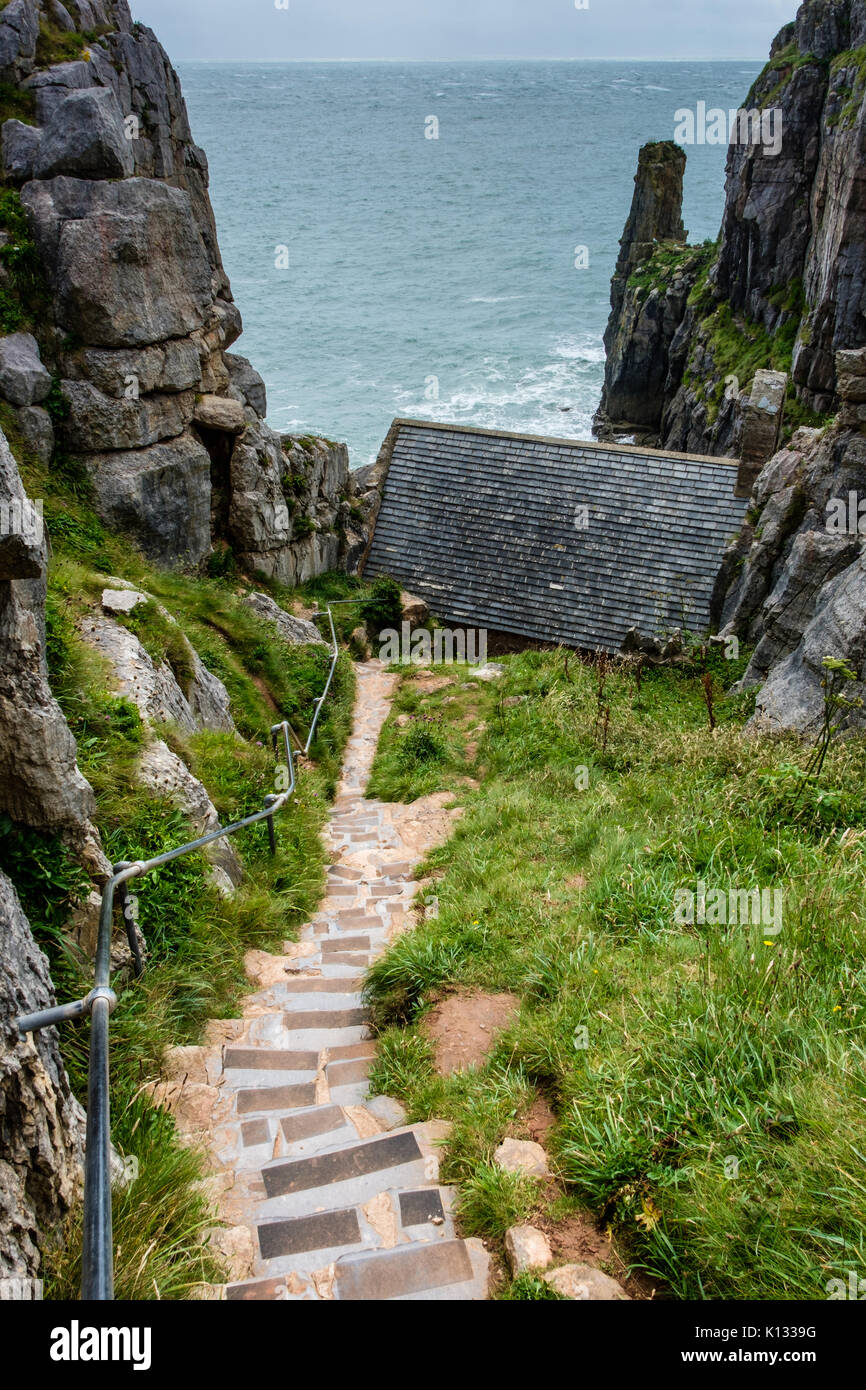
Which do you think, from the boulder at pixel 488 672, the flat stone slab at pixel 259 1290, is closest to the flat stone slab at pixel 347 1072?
the flat stone slab at pixel 259 1290

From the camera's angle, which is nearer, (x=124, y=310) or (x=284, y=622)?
(x=124, y=310)

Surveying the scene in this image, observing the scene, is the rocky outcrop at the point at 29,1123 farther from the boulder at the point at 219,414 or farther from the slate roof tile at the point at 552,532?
the slate roof tile at the point at 552,532

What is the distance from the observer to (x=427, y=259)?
92.6 m

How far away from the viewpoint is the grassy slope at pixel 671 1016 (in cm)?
345

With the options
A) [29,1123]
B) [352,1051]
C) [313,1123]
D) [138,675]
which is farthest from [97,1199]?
[138,675]

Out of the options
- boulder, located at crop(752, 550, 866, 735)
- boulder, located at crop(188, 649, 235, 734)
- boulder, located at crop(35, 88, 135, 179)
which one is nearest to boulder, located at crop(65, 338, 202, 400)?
boulder, located at crop(35, 88, 135, 179)

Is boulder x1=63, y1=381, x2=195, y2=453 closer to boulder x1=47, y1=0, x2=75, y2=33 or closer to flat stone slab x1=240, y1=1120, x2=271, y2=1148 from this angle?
boulder x1=47, y1=0, x2=75, y2=33

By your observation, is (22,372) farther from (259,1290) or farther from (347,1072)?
(259,1290)

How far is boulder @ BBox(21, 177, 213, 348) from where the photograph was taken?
12.6m

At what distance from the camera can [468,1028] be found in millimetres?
5457

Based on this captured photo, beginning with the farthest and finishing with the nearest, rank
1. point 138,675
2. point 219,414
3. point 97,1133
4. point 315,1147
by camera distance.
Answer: point 219,414 → point 138,675 → point 315,1147 → point 97,1133

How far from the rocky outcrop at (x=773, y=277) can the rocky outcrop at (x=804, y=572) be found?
1353cm

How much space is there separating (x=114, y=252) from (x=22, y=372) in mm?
2324

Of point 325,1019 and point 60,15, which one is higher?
point 60,15
